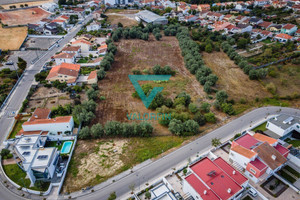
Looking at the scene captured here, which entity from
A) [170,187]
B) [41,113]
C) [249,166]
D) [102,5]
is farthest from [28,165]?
[102,5]

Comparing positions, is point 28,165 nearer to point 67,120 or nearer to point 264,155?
point 67,120

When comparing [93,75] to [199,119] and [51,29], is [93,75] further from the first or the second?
[51,29]

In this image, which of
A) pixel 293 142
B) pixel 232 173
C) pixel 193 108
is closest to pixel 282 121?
pixel 293 142

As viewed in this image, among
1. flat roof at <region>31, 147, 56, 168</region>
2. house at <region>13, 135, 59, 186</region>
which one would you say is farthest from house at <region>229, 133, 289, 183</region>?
flat roof at <region>31, 147, 56, 168</region>

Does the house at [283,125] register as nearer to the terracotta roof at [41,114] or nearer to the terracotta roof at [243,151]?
the terracotta roof at [243,151]

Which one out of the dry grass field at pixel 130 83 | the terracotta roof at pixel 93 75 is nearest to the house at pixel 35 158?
the dry grass field at pixel 130 83
